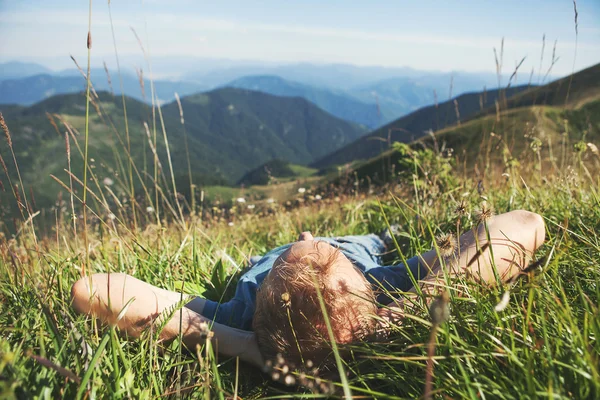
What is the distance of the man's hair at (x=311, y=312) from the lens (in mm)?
1653

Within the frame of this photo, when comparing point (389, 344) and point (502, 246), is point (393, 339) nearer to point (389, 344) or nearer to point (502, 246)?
point (389, 344)

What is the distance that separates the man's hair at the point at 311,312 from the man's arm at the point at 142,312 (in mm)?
218

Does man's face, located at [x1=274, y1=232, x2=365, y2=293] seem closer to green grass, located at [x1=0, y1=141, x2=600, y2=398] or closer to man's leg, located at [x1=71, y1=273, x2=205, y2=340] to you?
green grass, located at [x1=0, y1=141, x2=600, y2=398]

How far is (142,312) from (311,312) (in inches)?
33.9

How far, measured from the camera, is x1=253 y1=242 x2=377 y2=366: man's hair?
1.65 m

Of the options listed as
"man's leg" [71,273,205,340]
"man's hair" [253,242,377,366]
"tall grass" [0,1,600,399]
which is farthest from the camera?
"man's leg" [71,273,205,340]

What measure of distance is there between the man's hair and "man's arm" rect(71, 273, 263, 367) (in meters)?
0.22

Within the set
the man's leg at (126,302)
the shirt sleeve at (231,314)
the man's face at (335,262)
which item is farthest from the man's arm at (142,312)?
the man's face at (335,262)

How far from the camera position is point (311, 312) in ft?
5.42

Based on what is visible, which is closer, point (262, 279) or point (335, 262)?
point (335, 262)

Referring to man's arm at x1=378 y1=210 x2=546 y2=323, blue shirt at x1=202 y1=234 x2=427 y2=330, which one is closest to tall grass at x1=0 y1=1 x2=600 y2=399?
man's arm at x1=378 y1=210 x2=546 y2=323

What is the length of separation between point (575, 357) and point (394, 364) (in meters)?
0.66

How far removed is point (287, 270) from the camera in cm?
178

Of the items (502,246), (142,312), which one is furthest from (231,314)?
(502,246)
